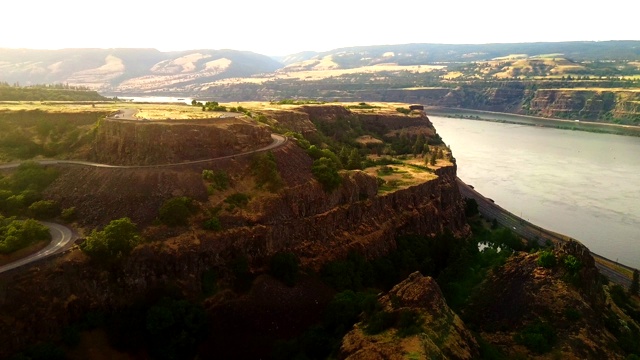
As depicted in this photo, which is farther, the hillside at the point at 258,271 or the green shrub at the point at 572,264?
the green shrub at the point at 572,264

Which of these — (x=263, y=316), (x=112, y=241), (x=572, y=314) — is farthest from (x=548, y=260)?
(x=112, y=241)

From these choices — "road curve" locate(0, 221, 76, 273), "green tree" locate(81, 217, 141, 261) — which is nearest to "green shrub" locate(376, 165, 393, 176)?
"green tree" locate(81, 217, 141, 261)

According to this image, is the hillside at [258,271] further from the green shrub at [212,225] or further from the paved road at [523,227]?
the paved road at [523,227]

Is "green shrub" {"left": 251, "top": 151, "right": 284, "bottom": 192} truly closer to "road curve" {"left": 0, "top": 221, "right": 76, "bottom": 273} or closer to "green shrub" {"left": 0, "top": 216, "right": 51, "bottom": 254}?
"road curve" {"left": 0, "top": 221, "right": 76, "bottom": 273}

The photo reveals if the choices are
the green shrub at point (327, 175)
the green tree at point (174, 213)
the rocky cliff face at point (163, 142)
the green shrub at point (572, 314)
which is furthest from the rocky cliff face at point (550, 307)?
the rocky cliff face at point (163, 142)

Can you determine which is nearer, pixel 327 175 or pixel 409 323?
pixel 409 323

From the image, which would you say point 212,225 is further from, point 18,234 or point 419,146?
point 419,146

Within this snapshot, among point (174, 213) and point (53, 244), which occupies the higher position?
point (174, 213)
